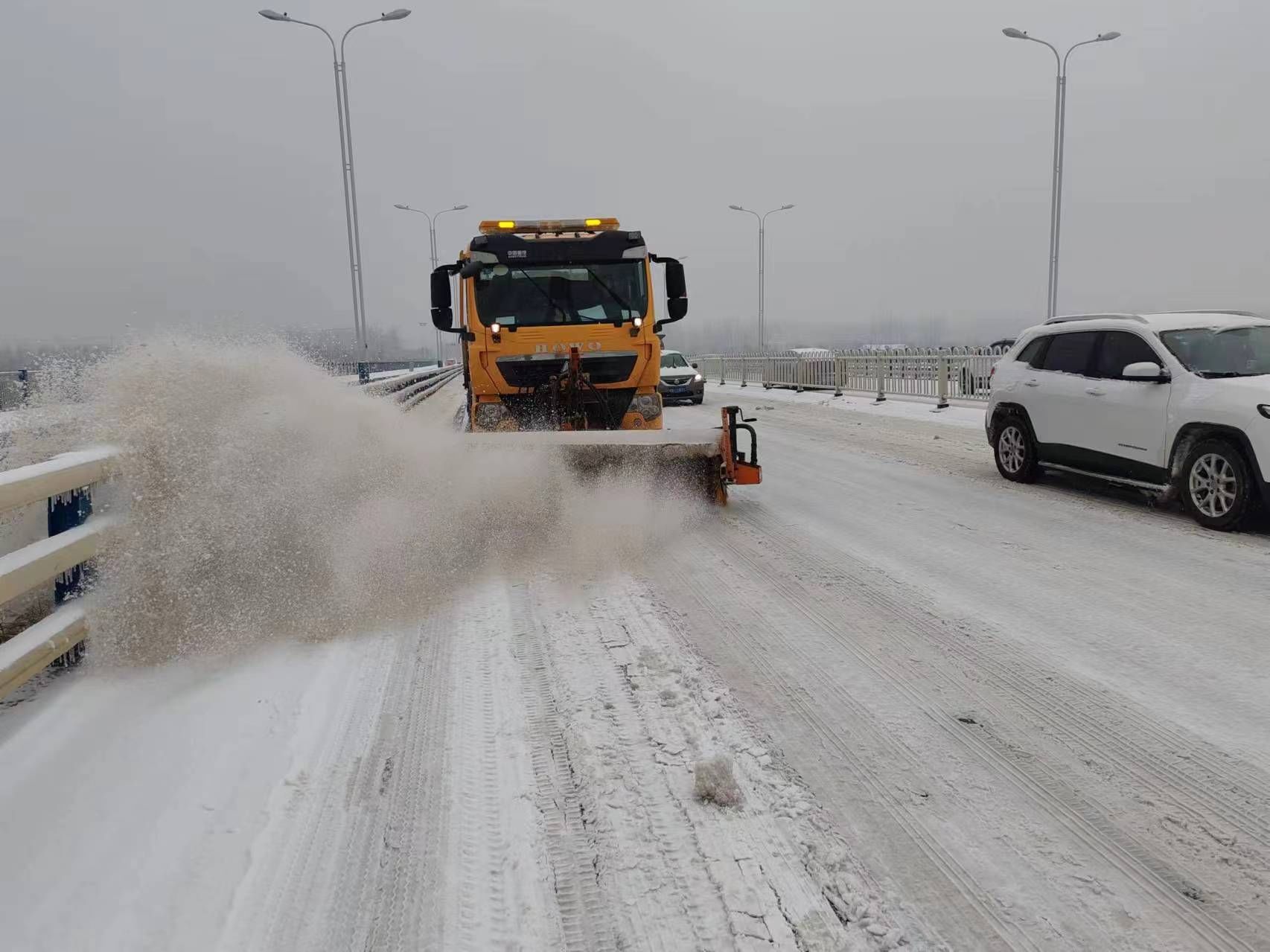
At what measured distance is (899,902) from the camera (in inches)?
92.6

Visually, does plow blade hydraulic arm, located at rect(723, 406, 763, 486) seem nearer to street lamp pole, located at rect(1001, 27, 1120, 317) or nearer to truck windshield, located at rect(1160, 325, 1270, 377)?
truck windshield, located at rect(1160, 325, 1270, 377)

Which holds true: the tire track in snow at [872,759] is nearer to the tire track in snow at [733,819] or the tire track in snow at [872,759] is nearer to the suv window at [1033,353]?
the tire track in snow at [733,819]

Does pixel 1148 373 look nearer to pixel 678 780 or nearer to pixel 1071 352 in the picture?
Result: pixel 1071 352

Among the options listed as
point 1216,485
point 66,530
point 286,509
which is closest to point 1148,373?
point 1216,485

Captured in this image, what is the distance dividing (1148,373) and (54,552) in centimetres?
789

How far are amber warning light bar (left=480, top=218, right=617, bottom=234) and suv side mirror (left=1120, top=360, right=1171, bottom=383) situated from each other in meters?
5.35

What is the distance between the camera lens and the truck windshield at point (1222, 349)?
23.5 ft

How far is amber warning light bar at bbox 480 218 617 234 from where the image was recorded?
9.42 metres

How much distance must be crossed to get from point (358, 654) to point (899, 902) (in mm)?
2855

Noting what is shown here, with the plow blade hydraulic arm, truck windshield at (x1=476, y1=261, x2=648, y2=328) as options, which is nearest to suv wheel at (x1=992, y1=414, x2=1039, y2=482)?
the plow blade hydraulic arm

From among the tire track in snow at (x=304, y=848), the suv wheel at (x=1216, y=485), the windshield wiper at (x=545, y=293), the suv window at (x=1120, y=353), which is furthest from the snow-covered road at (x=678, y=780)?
the windshield wiper at (x=545, y=293)

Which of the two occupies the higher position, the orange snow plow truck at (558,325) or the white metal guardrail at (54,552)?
the orange snow plow truck at (558,325)

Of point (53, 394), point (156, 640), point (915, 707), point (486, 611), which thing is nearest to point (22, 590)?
point (156, 640)

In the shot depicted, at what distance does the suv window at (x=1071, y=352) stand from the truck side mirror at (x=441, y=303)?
631 cm
